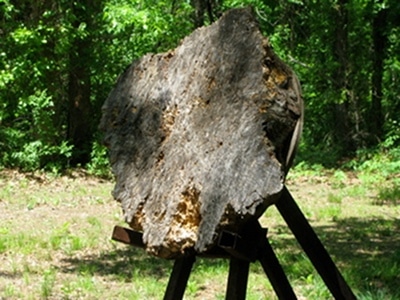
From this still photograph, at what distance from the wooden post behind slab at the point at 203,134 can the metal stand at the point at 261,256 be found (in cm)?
13

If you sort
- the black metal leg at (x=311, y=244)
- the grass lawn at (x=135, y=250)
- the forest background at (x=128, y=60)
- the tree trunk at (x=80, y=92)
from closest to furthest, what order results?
the black metal leg at (x=311, y=244) → the grass lawn at (x=135, y=250) → the forest background at (x=128, y=60) → the tree trunk at (x=80, y=92)

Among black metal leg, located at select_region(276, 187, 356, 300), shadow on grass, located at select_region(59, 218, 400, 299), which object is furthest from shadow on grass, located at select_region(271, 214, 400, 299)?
black metal leg, located at select_region(276, 187, 356, 300)

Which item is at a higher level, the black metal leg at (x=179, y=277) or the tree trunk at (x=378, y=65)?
the tree trunk at (x=378, y=65)

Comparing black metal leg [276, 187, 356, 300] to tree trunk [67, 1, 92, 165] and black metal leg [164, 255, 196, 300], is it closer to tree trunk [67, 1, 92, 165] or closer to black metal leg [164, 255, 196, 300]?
black metal leg [164, 255, 196, 300]

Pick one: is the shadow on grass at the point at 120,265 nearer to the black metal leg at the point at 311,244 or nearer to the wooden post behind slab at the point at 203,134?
the wooden post behind slab at the point at 203,134

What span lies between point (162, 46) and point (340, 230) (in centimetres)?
841

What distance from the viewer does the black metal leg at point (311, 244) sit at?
362 cm

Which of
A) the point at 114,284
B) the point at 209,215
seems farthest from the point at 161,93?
the point at 114,284

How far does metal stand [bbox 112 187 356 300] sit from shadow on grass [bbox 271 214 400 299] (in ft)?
5.03

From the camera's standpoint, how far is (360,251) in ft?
23.8

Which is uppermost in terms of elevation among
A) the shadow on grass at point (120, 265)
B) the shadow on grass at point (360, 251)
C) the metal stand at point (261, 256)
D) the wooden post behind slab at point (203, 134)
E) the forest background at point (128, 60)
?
the forest background at point (128, 60)

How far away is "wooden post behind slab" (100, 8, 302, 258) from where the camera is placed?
10.4 feet

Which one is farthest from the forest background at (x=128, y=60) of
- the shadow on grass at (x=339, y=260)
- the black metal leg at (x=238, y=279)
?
the black metal leg at (x=238, y=279)

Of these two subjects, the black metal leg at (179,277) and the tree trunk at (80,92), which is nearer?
the black metal leg at (179,277)
